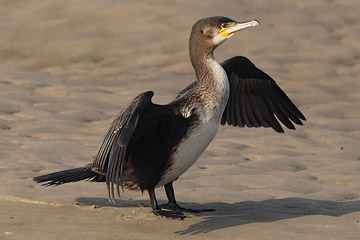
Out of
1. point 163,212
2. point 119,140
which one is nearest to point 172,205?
point 163,212

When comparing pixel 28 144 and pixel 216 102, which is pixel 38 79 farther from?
pixel 216 102

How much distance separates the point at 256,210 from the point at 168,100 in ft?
13.5

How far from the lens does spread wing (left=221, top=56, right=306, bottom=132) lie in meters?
6.39

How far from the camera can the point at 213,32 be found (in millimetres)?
5512

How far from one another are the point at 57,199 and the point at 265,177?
1.95 metres

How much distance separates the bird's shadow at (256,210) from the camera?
16.9 ft

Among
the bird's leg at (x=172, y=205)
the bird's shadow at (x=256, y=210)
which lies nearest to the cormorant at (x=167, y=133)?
the bird's leg at (x=172, y=205)

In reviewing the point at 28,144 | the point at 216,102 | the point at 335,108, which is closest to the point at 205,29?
the point at 216,102

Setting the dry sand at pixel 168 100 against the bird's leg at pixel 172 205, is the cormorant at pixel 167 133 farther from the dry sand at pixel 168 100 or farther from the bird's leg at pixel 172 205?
the dry sand at pixel 168 100

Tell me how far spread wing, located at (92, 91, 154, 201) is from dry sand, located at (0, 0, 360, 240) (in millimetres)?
345

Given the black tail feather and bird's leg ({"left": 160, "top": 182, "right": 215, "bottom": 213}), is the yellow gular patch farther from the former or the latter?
the black tail feather

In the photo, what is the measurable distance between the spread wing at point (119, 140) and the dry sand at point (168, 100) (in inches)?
13.6

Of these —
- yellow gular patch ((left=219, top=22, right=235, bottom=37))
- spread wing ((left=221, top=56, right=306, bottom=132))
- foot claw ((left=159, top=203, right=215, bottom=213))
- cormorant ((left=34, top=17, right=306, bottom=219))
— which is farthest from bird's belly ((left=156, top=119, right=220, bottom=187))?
spread wing ((left=221, top=56, right=306, bottom=132))

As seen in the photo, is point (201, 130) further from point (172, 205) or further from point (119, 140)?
point (172, 205)
